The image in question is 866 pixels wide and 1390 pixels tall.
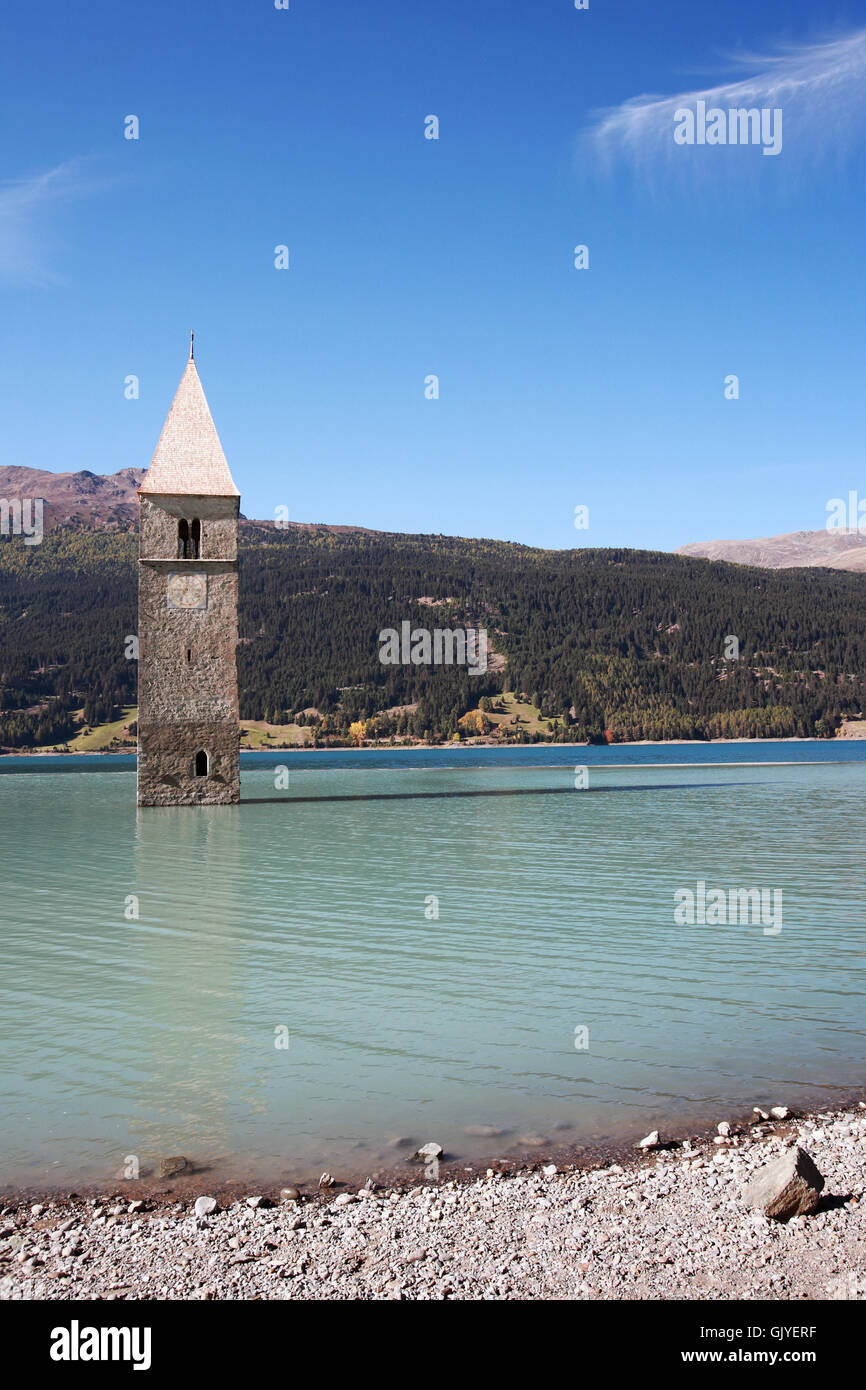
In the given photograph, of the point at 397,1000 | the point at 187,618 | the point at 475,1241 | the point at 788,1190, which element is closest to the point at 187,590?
the point at 187,618

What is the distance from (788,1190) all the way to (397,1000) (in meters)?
7.83

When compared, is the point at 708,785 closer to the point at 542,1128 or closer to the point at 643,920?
the point at 643,920

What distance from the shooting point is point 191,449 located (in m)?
55.6

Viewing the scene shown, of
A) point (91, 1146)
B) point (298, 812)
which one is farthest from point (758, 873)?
point (298, 812)

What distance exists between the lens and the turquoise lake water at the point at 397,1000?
957 centimetres

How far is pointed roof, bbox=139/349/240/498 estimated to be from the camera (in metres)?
55.0

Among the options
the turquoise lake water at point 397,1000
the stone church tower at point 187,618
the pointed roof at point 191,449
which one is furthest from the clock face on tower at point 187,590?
the turquoise lake water at point 397,1000
